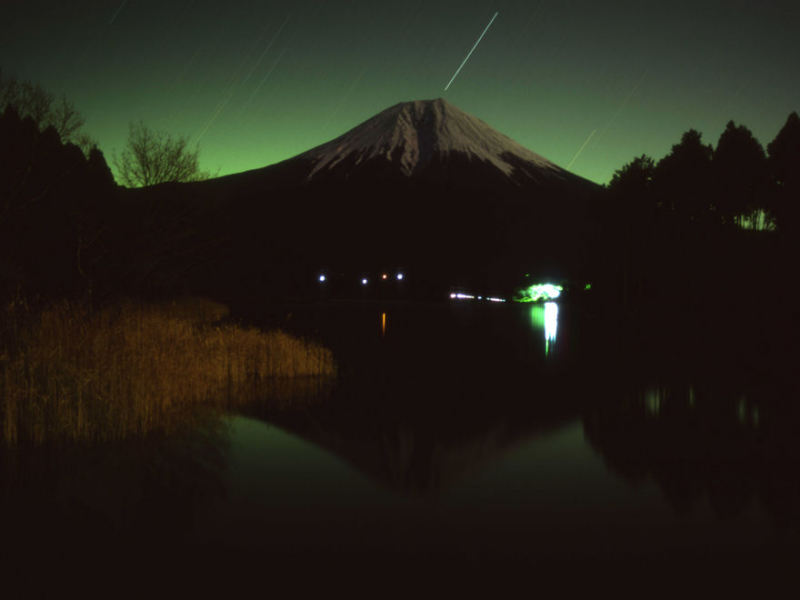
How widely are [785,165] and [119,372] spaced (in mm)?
53691

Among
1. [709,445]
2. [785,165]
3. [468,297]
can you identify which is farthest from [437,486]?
[468,297]

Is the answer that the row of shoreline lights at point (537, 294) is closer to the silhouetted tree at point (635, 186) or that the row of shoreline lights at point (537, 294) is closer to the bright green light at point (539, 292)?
the bright green light at point (539, 292)

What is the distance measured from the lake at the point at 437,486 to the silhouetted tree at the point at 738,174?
45950 mm

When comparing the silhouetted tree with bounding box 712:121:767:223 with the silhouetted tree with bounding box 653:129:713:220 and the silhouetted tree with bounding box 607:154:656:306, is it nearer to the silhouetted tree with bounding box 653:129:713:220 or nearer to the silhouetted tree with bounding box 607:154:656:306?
the silhouetted tree with bounding box 653:129:713:220

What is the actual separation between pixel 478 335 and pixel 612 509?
24543 mm

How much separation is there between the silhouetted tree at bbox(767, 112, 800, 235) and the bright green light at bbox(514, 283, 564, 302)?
A: 84.8 ft

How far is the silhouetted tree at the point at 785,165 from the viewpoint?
1937 inches

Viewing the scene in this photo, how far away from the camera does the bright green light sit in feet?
245

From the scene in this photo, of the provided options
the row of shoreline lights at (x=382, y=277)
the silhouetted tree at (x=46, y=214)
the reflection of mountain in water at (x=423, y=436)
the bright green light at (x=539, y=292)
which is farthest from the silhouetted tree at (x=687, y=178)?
the reflection of mountain in water at (x=423, y=436)

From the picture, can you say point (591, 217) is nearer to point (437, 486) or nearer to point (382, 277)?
point (382, 277)

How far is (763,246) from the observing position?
130 ft

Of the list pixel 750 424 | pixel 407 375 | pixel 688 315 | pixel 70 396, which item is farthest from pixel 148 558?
pixel 688 315

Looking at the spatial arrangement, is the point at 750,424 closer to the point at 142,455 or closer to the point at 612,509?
the point at 612,509

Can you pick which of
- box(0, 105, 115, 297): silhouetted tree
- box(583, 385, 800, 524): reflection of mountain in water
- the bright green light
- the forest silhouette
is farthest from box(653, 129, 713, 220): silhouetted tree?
box(583, 385, 800, 524): reflection of mountain in water
